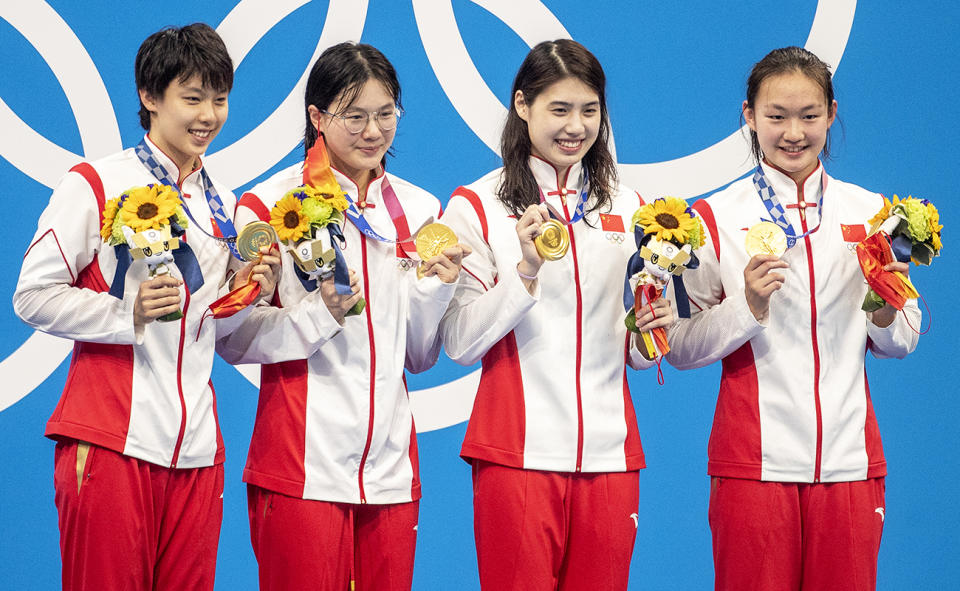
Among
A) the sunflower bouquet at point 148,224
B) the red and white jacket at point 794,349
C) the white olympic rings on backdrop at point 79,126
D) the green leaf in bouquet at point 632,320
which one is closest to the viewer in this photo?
the sunflower bouquet at point 148,224

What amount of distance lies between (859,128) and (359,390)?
2724 millimetres

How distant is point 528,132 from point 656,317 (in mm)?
673

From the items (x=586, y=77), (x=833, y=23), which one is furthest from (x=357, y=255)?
(x=833, y=23)

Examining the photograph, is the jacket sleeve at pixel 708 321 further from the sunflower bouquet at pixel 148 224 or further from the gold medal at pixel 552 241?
the sunflower bouquet at pixel 148 224

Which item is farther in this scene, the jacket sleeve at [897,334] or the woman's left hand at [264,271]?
the jacket sleeve at [897,334]

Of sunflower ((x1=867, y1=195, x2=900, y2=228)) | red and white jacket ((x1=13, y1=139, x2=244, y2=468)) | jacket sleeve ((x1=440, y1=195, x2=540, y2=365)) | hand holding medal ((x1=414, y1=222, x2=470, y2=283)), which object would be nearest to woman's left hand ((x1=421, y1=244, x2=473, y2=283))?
hand holding medal ((x1=414, y1=222, x2=470, y2=283))

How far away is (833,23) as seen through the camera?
4.66 m

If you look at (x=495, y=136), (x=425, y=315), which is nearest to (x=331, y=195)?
(x=425, y=315)

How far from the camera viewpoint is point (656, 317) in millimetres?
2994

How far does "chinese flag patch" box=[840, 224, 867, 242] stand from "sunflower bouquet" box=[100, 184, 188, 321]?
182 cm

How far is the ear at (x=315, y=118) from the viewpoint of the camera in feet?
10.2

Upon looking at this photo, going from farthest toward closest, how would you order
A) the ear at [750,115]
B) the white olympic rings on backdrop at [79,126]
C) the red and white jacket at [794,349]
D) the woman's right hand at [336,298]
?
the white olympic rings on backdrop at [79,126] → the ear at [750,115] → the red and white jacket at [794,349] → the woman's right hand at [336,298]

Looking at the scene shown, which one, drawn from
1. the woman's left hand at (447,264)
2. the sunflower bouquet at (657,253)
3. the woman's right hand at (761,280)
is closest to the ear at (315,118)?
the woman's left hand at (447,264)

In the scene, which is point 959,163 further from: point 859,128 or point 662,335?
point 662,335
